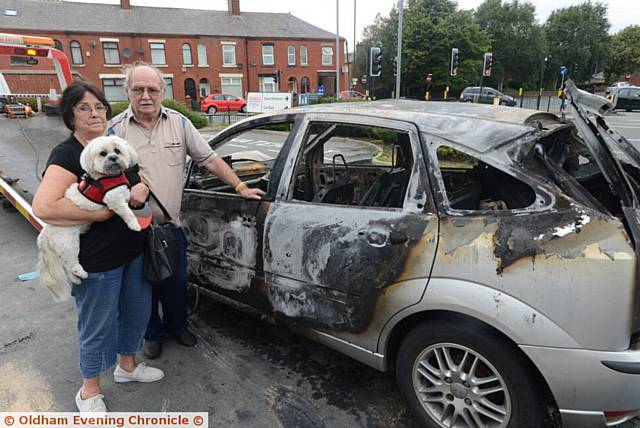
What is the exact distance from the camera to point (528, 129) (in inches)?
80.7

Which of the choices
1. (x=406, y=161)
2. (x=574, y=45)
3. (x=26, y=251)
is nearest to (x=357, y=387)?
(x=406, y=161)

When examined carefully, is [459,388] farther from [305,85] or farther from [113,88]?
[305,85]

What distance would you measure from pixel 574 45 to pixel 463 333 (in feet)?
194

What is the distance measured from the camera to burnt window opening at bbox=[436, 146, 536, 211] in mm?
2033

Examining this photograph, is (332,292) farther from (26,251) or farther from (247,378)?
(26,251)

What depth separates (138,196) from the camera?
7.14 ft

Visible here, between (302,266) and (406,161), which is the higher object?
(406,161)

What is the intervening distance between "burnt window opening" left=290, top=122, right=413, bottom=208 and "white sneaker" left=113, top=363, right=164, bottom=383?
4.66 ft

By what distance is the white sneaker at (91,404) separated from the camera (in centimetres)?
234

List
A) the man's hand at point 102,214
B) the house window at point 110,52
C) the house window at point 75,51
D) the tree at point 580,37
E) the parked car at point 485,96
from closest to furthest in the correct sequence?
the man's hand at point 102,214, the parked car at point 485,96, the house window at point 75,51, the house window at point 110,52, the tree at point 580,37

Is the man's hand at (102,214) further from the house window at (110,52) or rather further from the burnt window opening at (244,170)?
the house window at (110,52)

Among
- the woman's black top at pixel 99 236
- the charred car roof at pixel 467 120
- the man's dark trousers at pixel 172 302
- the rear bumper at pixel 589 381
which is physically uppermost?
the charred car roof at pixel 467 120

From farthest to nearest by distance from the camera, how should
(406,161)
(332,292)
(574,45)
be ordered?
1. (574,45)
2. (406,161)
3. (332,292)

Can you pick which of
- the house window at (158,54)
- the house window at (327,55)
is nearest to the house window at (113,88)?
the house window at (158,54)
